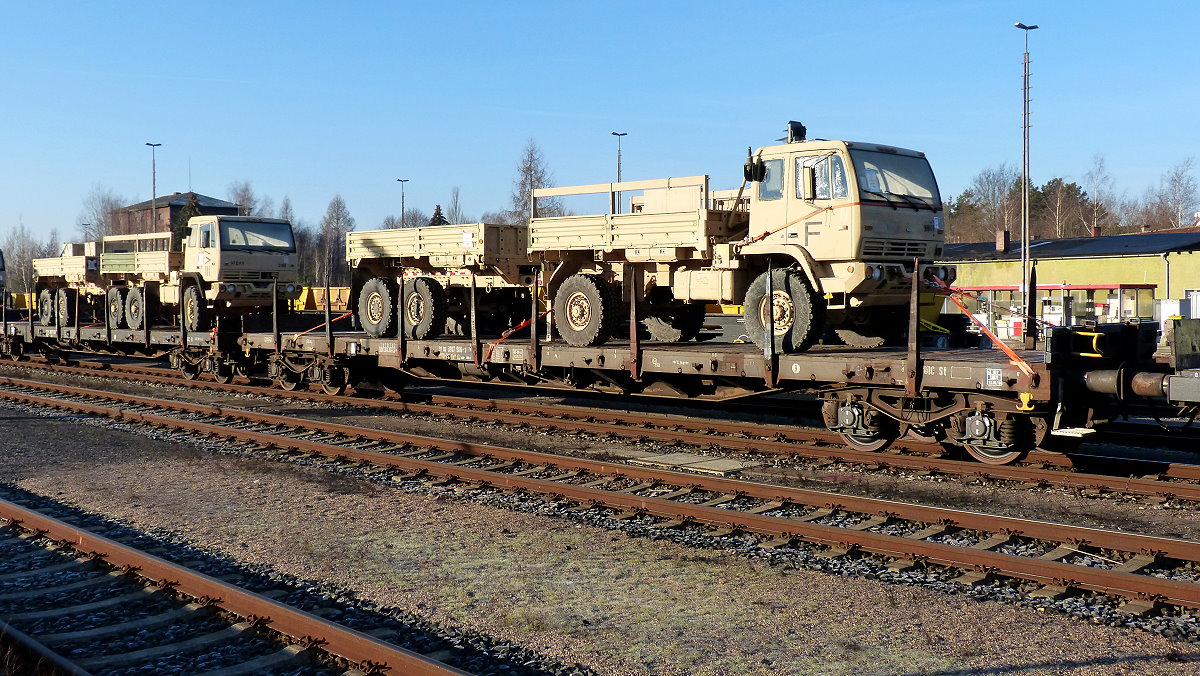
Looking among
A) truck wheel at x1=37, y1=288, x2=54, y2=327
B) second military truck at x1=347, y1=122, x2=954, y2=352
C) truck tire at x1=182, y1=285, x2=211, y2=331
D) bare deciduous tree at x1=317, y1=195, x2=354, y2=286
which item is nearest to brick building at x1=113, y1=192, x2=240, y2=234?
bare deciduous tree at x1=317, y1=195, x2=354, y2=286

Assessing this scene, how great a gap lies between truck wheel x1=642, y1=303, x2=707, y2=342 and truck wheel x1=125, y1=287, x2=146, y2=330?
12493 millimetres

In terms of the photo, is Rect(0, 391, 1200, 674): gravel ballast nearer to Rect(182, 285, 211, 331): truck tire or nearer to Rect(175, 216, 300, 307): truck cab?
Rect(175, 216, 300, 307): truck cab

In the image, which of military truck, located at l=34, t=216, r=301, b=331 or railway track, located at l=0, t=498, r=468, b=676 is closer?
railway track, located at l=0, t=498, r=468, b=676

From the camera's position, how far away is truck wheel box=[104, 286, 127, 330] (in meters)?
22.8

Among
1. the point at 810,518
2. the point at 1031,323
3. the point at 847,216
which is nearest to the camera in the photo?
the point at 810,518

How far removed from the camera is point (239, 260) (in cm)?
1992

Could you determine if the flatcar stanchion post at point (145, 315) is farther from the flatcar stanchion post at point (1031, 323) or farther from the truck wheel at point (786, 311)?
the flatcar stanchion post at point (1031, 323)

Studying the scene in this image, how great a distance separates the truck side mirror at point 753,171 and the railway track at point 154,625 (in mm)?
7261

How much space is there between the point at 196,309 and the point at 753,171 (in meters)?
13.4

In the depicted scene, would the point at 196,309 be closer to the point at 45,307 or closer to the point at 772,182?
the point at 45,307

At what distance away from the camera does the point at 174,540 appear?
7957 millimetres

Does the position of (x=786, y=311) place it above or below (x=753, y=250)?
below

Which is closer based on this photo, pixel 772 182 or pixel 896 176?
pixel 896 176

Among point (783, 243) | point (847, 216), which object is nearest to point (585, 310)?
point (783, 243)
